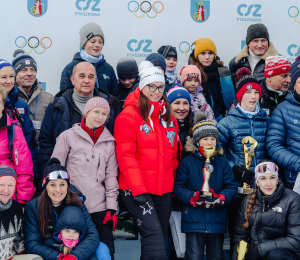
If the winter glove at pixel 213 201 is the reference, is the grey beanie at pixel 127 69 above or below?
above

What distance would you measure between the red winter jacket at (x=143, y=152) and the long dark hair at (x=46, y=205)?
0.44m

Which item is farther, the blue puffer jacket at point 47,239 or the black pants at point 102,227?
the black pants at point 102,227

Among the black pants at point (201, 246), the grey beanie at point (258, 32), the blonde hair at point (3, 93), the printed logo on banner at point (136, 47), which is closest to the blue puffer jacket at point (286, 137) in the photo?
the black pants at point (201, 246)

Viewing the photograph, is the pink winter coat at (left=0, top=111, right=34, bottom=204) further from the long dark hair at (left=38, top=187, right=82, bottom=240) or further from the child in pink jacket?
the child in pink jacket

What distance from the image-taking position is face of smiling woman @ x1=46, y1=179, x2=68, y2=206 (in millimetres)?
3104

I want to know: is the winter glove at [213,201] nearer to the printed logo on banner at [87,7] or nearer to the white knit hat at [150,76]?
the white knit hat at [150,76]

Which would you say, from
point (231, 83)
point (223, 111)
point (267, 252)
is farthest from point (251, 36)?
point (267, 252)

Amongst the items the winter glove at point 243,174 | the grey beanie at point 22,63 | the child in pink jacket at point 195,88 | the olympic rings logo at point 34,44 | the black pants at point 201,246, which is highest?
the olympic rings logo at point 34,44

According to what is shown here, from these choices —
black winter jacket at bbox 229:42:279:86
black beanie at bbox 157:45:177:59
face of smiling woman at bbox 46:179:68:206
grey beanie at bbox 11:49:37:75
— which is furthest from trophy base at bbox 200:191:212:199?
grey beanie at bbox 11:49:37:75

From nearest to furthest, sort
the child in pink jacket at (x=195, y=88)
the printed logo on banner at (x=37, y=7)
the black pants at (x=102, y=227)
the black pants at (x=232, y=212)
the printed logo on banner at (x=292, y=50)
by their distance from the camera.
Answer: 1. the black pants at (x=102, y=227)
2. the black pants at (x=232, y=212)
3. the child in pink jacket at (x=195, y=88)
4. the printed logo on banner at (x=37, y=7)
5. the printed logo on banner at (x=292, y=50)

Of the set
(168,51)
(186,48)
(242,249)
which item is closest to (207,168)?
(242,249)

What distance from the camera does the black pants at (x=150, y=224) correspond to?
316cm

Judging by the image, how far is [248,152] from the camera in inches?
143

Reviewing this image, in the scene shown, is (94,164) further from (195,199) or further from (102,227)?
(195,199)
